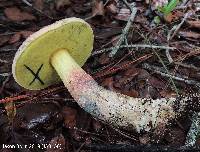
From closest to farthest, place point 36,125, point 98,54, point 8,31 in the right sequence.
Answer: point 36,125, point 98,54, point 8,31

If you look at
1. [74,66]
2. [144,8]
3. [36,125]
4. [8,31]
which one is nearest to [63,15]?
[8,31]

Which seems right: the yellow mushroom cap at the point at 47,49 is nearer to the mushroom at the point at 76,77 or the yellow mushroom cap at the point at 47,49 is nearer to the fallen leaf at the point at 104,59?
the mushroom at the point at 76,77

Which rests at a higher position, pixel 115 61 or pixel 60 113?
pixel 115 61

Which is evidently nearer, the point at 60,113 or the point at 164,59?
the point at 60,113

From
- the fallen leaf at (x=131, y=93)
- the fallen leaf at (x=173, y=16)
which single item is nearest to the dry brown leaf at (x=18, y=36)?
the fallen leaf at (x=131, y=93)

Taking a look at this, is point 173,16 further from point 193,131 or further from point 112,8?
point 193,131

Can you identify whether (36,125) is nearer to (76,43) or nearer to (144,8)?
(76,43)
